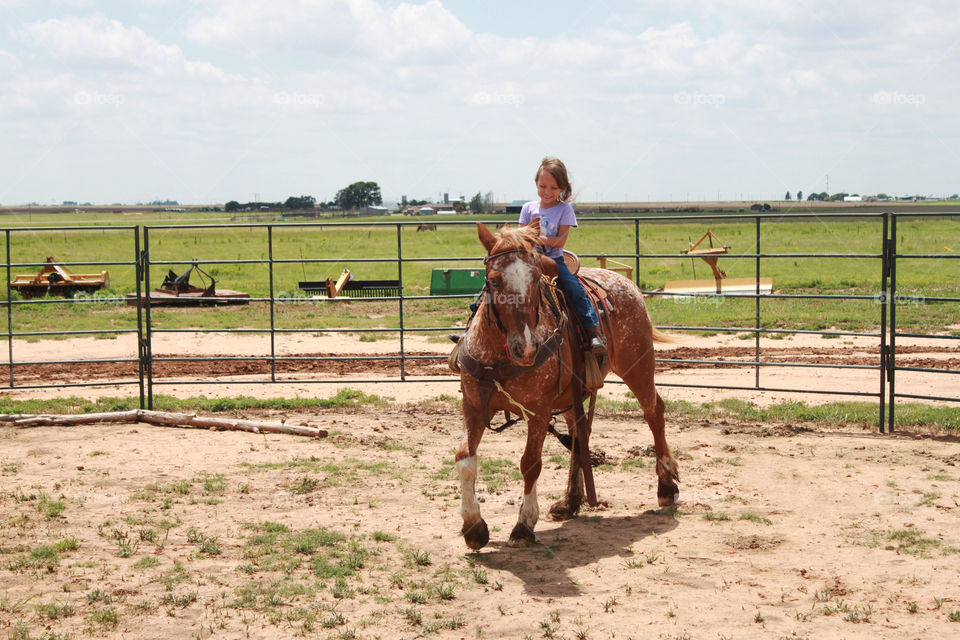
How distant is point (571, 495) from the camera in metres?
5.73

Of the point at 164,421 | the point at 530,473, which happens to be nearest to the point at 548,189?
Result: the point at 530,473

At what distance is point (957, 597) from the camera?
4.14m

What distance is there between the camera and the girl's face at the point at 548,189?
5.42 metres

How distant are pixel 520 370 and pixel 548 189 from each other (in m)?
1.30

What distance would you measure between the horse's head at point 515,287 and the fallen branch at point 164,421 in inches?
149

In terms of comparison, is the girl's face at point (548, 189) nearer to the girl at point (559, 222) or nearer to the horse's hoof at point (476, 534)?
the girl at point (559, 222)

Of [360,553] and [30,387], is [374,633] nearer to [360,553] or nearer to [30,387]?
[360,553]

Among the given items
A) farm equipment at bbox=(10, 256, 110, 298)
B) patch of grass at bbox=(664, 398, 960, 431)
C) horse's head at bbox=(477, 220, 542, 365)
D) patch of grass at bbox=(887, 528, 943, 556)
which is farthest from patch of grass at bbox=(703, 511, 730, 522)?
farm equipment at bbox=(10, 256, 110, 298)

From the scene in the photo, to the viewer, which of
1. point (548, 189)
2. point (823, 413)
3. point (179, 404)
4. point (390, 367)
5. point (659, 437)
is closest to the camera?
point (548, 189)

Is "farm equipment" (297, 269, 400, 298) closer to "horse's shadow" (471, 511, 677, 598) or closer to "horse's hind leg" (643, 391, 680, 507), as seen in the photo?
"horse's hind leg" (643, 391, 680, 507)

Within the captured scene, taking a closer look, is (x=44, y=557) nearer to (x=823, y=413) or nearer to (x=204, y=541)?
(x=204, y=541)

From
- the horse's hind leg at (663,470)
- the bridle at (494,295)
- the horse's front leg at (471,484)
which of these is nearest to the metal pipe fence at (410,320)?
the horse's hind leg at (663,470)

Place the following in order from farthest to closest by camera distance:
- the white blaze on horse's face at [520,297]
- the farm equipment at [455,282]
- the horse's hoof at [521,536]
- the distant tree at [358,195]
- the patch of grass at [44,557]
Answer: the distant tree at [358,195]
the farm equipment at [455,282]
the horse's hoof at [521,536]
the patch of grass at [44,557]
the white blaze on horse's face at [520,297]

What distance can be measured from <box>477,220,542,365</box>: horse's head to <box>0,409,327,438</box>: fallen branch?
3775 millimetres
